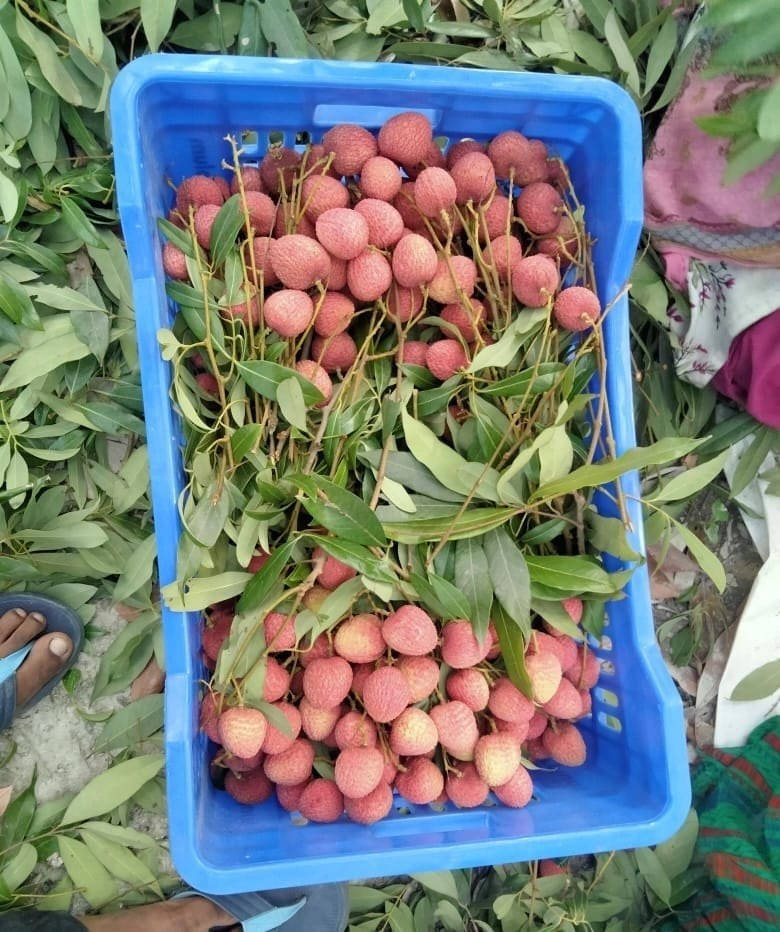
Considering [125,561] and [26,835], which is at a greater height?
[125,561]

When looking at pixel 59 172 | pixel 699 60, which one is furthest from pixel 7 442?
pixel 699 60

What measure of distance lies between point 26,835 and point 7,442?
540mm

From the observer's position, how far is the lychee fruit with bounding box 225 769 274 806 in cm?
90

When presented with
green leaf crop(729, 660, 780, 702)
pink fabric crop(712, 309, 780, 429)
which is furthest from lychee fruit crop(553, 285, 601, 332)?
green leaf crop(729, 660, 780, 702)

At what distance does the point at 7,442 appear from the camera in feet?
3.32

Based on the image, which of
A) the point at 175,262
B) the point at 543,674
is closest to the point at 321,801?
the point at 543,674

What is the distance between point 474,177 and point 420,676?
54 centimetres

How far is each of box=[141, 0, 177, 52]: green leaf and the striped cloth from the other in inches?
50.2

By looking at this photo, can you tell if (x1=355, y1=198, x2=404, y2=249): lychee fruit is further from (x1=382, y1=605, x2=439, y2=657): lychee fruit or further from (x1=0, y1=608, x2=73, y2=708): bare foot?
(x1=0, y1=608, x2=73, y2=708): bare foot

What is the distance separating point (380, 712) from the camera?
79 cm

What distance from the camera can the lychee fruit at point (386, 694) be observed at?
789 mm

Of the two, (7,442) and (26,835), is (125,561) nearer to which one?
(7,442)

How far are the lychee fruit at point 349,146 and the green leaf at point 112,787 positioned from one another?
31.0 inches

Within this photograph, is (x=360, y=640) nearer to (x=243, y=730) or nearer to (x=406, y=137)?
(x=243, y=730)
